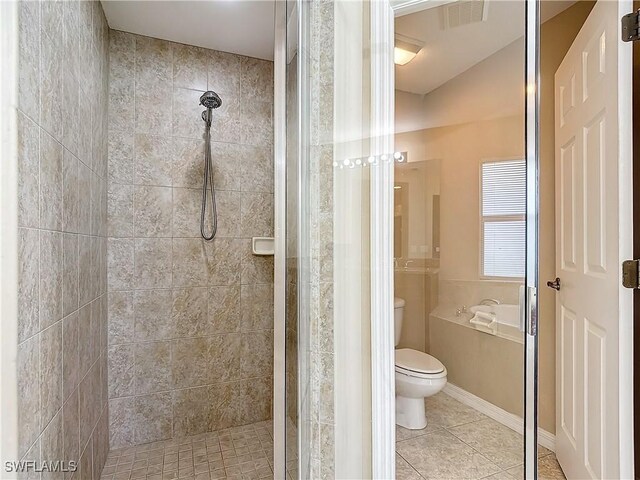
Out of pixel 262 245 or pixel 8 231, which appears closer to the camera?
pixel 8 231

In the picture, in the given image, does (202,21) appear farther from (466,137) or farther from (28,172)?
(466,137)

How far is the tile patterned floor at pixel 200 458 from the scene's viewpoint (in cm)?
188

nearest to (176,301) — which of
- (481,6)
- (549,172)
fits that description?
(481,6)

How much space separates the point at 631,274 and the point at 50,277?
74.2 inches

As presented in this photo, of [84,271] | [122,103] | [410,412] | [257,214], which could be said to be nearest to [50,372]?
[84,271]

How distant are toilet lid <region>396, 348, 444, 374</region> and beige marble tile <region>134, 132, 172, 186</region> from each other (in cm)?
174

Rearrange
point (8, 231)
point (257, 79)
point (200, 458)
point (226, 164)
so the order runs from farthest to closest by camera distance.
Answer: point (257, 79) → point (226, 164) → point (200, 458) → point (8, 231)

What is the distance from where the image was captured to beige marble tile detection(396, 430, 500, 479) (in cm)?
124

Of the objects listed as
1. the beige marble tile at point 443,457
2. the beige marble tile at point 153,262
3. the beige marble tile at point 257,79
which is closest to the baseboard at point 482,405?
the beige marble tile at point 443,457

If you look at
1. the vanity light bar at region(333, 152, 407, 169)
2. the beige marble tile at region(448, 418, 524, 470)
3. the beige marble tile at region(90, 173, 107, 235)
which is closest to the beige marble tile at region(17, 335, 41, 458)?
the beige marble tile at region(90, 173, 107, 235)

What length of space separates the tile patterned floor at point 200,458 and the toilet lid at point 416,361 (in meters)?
1.16

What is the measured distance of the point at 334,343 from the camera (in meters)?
1.23

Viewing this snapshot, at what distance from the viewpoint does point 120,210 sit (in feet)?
6.97

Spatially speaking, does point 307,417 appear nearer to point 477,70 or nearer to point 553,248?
point 477,70
